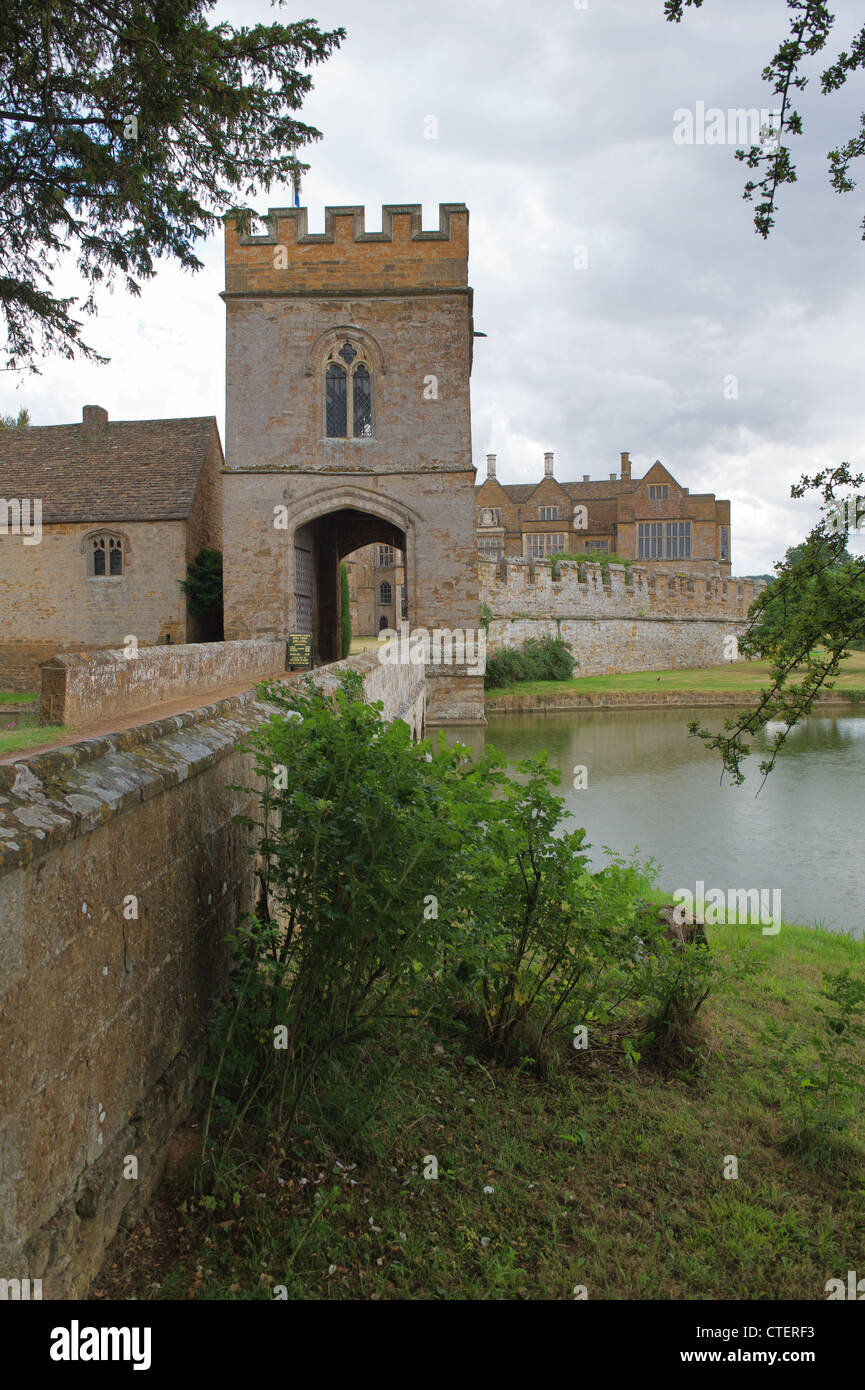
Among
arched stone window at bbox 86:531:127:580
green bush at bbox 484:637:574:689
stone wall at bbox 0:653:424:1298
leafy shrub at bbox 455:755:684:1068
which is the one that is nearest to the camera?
stone wall at bbox 0:653:424:1298

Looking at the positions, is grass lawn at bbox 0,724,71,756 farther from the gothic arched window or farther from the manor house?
the manor house

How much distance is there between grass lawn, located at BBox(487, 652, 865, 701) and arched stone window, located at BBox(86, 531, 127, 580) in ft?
44.6

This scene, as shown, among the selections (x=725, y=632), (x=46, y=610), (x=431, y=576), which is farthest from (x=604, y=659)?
(x=46, y=610)

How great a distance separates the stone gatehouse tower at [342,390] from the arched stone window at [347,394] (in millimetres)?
50

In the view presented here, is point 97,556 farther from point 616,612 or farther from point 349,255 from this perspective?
point 616,612

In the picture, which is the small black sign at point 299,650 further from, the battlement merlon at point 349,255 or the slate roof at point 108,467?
the battlement merlon at point 349,255

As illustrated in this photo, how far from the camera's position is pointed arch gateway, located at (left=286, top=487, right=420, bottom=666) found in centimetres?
1997

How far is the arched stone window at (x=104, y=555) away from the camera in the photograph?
2128 cm

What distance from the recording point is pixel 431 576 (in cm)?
2020

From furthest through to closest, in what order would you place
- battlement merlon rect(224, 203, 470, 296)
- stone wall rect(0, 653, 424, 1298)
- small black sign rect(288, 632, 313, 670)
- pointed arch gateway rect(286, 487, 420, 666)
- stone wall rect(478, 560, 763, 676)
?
stone wall rect(478, 560, 763, 676) → pointed arch gateway rect(286, 487, 420, 666) → battlement merlon rect(224, 203, 470, 296) → small black sign rect(288, 632, 313, 670) → stone wall rect(0, 653, 424, 1298)

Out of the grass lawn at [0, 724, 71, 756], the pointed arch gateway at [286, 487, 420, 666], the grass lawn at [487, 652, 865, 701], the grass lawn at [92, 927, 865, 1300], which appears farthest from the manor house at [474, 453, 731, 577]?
the grass lawn at [92, 927, 865, 1300]

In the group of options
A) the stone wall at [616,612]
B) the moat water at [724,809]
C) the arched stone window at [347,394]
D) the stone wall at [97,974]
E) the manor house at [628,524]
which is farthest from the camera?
the manor house at [628,524]

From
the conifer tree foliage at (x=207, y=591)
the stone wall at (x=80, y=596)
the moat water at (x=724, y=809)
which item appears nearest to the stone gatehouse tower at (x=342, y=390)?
the conifer tree foliage at (x=207, y=591)

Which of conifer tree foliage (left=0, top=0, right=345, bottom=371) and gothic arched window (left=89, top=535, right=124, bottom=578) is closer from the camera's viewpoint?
conifer tree foliage (left=0, top=0, right=345, bottom=371)
